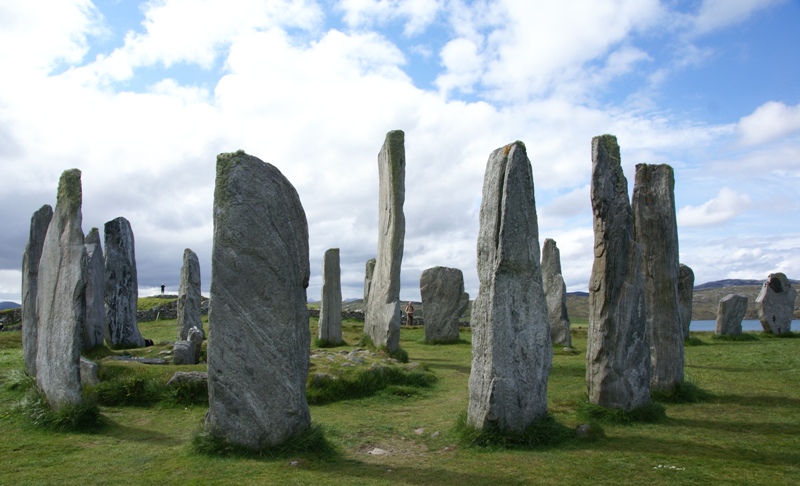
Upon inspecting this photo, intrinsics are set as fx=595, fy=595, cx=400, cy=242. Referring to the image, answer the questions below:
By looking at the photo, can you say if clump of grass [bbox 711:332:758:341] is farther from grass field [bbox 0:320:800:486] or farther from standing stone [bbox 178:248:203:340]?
standing stone [bbox 178:248:203:340]

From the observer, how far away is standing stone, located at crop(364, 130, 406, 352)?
15750 mm

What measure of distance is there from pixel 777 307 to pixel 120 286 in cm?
2295

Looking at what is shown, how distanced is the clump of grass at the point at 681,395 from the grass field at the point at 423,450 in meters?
0.16

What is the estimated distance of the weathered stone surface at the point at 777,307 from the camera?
22.4m

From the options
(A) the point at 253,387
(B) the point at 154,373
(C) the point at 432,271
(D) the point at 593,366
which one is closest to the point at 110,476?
(A) the point at 253,387

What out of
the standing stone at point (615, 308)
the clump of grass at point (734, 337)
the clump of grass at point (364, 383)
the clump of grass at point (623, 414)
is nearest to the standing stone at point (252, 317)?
the clump of grass at point (364, 383)

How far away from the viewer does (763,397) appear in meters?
9.94

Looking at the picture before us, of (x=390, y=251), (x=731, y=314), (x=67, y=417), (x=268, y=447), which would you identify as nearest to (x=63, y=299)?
(x=67, y=417)

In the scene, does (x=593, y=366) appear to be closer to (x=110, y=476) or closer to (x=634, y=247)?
(x=634, y=247)

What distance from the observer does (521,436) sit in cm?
715

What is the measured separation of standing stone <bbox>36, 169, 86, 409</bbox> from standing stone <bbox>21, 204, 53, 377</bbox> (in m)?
A: 2.38

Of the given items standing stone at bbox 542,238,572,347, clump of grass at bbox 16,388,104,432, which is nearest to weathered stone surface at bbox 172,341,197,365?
clump of grass at bbox 16,388,104,432

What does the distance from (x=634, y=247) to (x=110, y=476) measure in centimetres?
727

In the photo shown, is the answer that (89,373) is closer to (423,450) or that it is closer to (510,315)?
(423,450)
